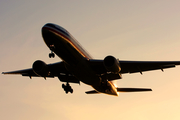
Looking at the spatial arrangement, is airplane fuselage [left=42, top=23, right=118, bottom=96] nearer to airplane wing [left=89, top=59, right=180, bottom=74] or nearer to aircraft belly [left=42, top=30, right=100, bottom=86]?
aircraft belly [left=42, top=30, right=100, bottom=86]

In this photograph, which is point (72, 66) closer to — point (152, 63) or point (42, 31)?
point (42, 31)

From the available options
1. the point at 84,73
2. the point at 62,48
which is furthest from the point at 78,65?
the point at 62,48

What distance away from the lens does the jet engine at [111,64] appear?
22.6 metres

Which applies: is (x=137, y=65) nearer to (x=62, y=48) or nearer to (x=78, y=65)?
(x=78, y=65)

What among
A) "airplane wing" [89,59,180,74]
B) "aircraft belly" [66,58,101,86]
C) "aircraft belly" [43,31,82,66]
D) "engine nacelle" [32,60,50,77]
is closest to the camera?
"aircraft belly" [43,31,82,66]

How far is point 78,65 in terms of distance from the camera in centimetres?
2298

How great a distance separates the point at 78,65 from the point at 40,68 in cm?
494

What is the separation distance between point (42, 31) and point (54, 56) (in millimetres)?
2752

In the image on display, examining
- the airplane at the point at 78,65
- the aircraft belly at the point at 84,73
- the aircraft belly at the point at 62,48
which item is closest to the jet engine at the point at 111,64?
the airplane at the point at 78,65

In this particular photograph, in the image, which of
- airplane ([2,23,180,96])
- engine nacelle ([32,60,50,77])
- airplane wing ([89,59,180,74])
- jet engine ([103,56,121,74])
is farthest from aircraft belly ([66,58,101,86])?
engine nacelle ([32,60,50,77])

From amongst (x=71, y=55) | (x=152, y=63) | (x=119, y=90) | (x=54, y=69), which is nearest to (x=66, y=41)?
(x=71, y=55)

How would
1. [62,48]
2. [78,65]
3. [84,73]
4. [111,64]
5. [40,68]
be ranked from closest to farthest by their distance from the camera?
[62,48] → [111,64] → [78,65] → [84,73] → [40,68]

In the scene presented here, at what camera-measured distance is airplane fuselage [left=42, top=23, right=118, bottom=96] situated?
20922 millimetres

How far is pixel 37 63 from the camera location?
1017 inches
